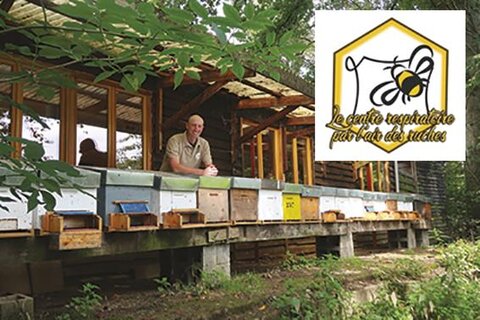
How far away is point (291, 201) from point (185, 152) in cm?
128

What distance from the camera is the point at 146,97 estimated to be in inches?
231

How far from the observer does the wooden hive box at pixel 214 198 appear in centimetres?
408

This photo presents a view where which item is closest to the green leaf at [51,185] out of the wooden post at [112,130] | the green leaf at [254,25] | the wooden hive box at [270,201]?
the green leaf at [254,25]

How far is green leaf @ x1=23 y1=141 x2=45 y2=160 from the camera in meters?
1.20

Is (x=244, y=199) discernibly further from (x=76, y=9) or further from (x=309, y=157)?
(x=309, y=157)

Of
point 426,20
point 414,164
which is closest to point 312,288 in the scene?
point 426,20

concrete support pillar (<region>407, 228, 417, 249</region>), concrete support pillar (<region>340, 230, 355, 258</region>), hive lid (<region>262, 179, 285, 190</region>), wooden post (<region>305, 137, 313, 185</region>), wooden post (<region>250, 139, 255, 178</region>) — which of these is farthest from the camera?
wooden post (<region>305, 137, 313, 185</region>)

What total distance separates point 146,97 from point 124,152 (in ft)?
2.51

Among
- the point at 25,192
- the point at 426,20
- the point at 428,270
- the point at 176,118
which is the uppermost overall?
the point at 426,20

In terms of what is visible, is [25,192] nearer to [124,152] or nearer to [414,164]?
[124,152]

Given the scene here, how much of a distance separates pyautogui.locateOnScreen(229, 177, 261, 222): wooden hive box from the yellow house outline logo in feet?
6.09

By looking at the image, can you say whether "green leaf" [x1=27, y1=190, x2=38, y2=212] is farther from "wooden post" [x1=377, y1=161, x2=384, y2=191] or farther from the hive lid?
"wooden post" [x1=377, y1=161, x2=384, y2=191]

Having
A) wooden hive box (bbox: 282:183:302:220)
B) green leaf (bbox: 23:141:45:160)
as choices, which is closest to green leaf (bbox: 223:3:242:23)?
green leaf (bbox: 23:141:45:160)

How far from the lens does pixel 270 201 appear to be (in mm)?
4887
